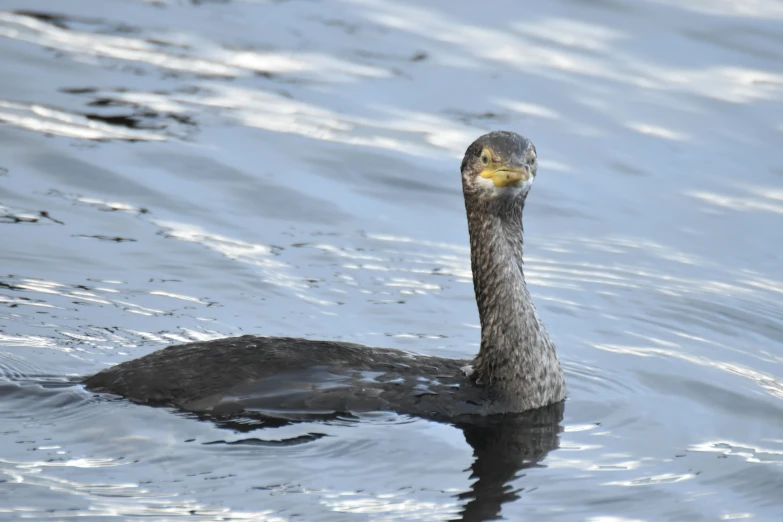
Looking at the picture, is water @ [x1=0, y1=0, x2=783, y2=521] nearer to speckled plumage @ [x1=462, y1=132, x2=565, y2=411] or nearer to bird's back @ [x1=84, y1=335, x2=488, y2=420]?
bird's back @ [x1=84, y1=335, x2=488, y2=420]

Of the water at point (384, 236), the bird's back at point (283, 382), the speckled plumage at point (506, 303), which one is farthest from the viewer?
the speckled plumage at point (506, 303)

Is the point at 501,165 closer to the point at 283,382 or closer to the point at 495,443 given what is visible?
the point at 495,443

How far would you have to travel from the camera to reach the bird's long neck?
27.6ft

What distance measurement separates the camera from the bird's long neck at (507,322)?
8422mm

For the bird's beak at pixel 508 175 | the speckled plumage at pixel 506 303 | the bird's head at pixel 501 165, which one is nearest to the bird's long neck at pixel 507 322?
the speckled plumage at pixel 506 303

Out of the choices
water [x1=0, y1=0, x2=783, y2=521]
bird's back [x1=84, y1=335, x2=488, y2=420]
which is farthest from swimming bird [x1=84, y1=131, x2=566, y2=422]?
water [x1=0, y1=0, x2=783, y2=521]

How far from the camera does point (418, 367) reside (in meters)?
8.31

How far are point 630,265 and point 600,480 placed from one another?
4205mm

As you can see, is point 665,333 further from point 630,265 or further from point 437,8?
point 437,8

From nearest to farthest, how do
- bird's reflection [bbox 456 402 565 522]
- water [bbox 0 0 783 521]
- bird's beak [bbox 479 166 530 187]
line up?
1. bird's reflection [bbox 456 402 565 522]
2. water [bbox 0 0 783 521]
3. bird's beak [bbox 479 166 530 187]

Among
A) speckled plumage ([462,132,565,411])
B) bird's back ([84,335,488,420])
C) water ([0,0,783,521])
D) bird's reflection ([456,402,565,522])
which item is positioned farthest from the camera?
speckled plumage ([462,132,565,411])

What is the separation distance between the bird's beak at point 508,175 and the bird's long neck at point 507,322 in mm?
231

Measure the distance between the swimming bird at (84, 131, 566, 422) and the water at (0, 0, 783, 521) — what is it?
0.19 m

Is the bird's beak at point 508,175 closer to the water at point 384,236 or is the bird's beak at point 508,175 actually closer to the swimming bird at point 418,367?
the swimming bird at point 418,367
